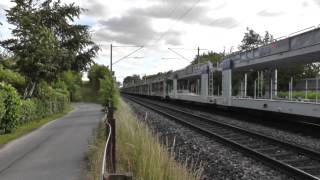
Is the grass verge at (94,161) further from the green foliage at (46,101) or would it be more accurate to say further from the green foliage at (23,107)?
the green foliage at (46,101)

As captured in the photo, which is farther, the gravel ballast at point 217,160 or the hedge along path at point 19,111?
the hedge along path at point 19,111

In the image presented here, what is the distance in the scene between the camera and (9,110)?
23.1 metres

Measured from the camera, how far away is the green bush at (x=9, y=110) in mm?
22969

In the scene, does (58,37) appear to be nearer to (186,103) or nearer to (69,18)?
(69,18)

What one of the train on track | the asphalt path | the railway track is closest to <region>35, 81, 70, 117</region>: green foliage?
the train on track

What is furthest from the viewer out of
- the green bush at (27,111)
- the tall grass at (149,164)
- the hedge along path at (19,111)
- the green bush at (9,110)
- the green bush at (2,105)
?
the green bush at (27,111)

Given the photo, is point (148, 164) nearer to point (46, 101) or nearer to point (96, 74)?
point (46, 101)

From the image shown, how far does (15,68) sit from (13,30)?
2.61m

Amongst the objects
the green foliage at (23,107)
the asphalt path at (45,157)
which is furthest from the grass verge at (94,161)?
the green foliage at (23,107)

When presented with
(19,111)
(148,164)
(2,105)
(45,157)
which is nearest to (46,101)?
(19,111)

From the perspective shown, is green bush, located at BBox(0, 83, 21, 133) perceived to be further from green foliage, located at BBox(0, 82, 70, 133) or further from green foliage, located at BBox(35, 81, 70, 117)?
green foliage, located at BBox(35, 81, 70, 117)

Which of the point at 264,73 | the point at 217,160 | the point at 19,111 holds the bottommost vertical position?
the point at 217,160

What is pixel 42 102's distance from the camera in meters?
36.6

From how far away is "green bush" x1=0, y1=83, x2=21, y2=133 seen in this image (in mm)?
22969
